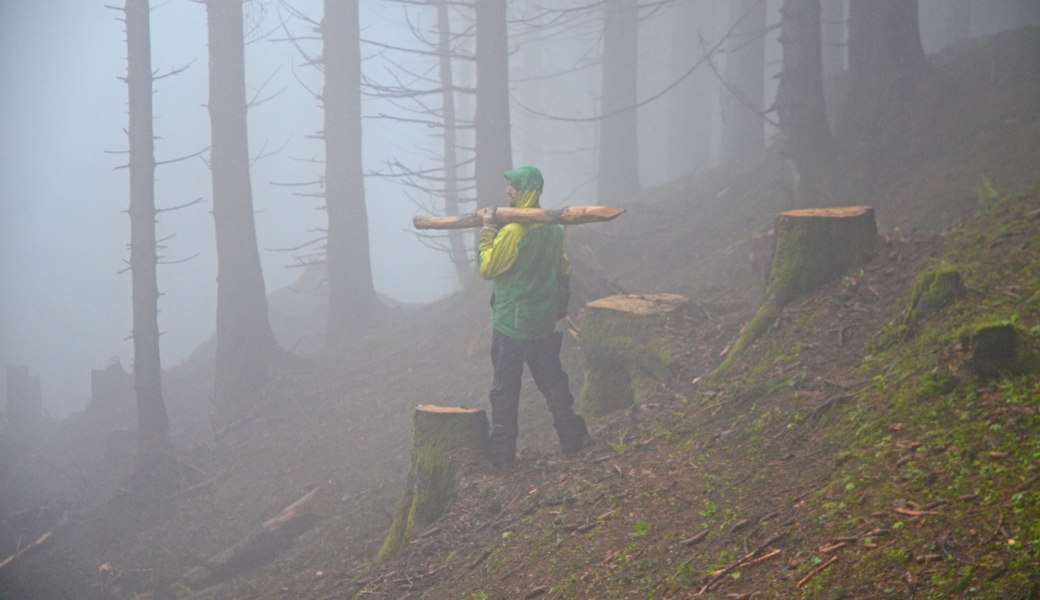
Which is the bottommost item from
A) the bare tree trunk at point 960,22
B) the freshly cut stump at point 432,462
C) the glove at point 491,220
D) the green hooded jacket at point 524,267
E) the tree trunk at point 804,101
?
the freshly cut stump at point 432,462

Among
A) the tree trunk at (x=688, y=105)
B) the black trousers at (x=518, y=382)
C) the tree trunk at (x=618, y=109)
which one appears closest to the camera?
Result: the black trousers at (x=518, y=382)

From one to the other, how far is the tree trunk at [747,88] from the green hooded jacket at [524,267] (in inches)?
436

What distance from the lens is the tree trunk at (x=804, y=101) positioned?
35.1 ft

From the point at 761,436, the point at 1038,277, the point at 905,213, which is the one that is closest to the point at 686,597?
the point at 761,436

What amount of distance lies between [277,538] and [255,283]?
22.3ft

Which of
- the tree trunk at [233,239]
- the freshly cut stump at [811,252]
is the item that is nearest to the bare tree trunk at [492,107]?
the tree trunk at [233,239]

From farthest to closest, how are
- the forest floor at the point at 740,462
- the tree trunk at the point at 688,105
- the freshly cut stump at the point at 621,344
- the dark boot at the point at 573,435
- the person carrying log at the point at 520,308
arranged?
the tree trunk at the point at 688,105 < the freshly cut stump at the point at 621,344 < the dark boot at the point at 573,435 < the person carrying log at the point at 520,308 < the forest floor at the point at 740,462

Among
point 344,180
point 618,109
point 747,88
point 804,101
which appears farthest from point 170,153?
point 804,101

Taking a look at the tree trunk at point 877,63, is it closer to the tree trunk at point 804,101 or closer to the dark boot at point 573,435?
the tree trunk at point 804,101

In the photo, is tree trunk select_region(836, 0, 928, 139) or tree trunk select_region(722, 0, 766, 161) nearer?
tree trunk select_region(836, 0, 928, 139)

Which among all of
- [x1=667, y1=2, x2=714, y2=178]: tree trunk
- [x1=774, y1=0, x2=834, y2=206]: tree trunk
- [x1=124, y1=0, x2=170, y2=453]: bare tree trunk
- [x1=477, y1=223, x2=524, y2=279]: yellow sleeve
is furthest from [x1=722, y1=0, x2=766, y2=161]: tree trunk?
[x1=477, y1=223, x2=524, y2=279]: yellow sleeve

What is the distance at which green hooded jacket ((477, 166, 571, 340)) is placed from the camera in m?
5.94

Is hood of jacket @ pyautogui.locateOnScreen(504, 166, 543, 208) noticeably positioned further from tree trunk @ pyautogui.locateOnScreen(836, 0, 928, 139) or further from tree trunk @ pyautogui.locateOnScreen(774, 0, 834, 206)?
tree trunk @ pyautogui.locateOnScreen(836, 0, 928, 139)

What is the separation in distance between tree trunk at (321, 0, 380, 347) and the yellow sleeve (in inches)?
420
